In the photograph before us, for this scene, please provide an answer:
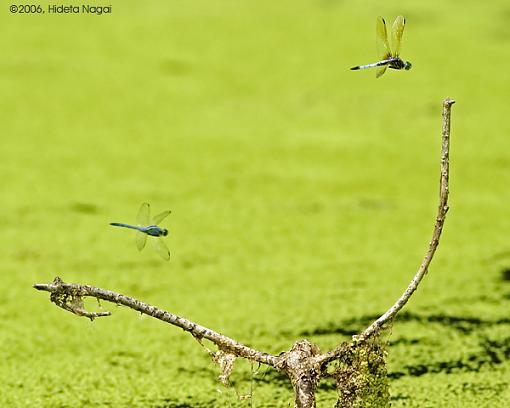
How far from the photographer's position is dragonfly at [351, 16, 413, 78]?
1053 mm

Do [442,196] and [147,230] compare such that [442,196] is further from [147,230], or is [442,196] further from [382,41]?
[147,230]

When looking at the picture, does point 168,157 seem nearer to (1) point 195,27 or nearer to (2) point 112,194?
(2) point 112,194

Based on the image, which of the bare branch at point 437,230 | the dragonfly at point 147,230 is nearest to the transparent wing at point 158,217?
the dragonfly at point 147,230

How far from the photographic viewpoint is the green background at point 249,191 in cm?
154

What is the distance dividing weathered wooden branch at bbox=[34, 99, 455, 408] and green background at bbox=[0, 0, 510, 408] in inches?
9.7

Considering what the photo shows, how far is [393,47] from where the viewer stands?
107cm

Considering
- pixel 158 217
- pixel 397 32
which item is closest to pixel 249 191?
pixel 158 217

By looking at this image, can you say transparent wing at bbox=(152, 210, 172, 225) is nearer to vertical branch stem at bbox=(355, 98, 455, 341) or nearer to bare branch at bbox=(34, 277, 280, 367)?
bare branch at bbox=(34, 277, 280, 367)

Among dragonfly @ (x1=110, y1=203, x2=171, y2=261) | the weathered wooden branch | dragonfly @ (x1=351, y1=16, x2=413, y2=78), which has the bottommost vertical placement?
the weathered wooden branch

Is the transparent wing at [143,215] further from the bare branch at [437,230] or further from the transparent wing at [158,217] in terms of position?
the bare branch at [437,230]

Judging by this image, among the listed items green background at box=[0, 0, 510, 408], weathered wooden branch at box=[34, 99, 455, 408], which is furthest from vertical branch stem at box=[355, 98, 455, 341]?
green background at box=[0, 0, 510, 408]

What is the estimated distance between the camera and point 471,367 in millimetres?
1491

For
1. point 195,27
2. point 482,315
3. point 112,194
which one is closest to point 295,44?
point 195,27

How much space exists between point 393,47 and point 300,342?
336mm
